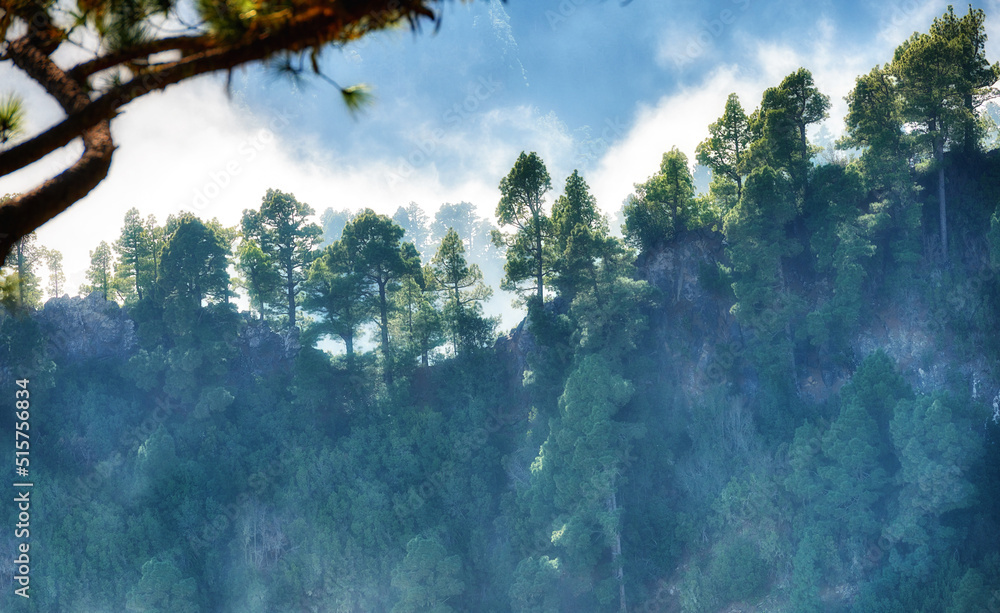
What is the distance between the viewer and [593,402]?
2259 cm

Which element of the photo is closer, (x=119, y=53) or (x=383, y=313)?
(x=119, y=53)

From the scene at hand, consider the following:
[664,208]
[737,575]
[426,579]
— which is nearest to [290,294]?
[426,579]

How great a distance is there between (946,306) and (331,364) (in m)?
22.5

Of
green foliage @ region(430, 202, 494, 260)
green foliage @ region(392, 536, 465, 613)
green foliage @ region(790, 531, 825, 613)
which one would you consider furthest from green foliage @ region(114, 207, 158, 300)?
green foliage @ region(430, 202, 494, 260)

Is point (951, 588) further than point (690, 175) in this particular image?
No

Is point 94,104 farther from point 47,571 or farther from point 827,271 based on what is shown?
point 47,571

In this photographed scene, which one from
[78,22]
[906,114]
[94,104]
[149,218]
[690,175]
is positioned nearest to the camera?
[94,104]

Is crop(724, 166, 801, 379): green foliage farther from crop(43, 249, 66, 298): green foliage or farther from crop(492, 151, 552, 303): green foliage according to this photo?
crop(43, 249, 66, 298): green foliage

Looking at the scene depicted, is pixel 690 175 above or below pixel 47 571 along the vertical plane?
above

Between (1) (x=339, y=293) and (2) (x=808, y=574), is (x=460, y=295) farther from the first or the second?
(2) (x=808, y=574)

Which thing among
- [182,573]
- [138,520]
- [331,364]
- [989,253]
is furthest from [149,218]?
[989,253]

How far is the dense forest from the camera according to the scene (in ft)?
66.3

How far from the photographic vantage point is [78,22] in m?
3.93

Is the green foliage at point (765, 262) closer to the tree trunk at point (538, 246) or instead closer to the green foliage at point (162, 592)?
the tree trunk at point (538, 246)
